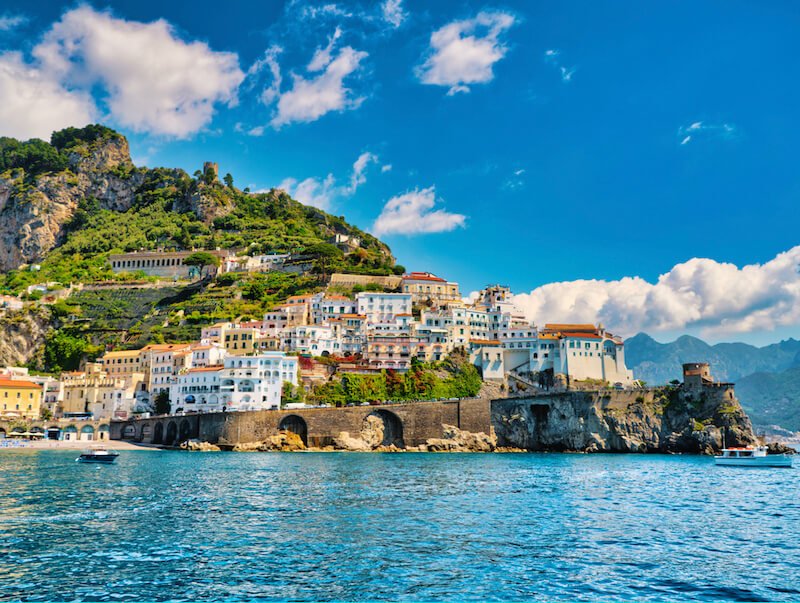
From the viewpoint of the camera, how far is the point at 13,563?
56.4ft

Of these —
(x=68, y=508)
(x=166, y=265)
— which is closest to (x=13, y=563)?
(x=68, y=508)

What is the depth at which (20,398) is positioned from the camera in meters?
78.9

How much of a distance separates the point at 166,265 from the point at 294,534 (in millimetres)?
103615

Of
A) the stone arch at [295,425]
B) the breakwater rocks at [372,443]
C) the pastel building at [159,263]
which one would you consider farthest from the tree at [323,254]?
the breakwater rocks at [372,443]

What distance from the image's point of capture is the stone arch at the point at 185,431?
71125mm

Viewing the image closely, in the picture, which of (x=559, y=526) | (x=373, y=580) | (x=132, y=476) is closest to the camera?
(x=373, y=580)

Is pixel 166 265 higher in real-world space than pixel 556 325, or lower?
higher

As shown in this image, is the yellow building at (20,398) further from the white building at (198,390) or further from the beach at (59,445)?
the white building at (198,390)

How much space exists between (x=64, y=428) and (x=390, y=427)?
3567 centimetres

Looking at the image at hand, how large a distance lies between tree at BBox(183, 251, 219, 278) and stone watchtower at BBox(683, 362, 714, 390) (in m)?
71.2

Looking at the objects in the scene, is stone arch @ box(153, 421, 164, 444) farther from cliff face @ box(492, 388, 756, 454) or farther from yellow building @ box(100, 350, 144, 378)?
cliff face @ box(492, 388, 756, 454)

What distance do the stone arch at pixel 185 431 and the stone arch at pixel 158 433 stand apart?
285cm

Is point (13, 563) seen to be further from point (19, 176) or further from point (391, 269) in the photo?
point (19, 176)

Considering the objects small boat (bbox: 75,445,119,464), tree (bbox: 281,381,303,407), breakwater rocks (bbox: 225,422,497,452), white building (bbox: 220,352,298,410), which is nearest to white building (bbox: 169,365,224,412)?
white building (bbox: 220,352,298,410)
